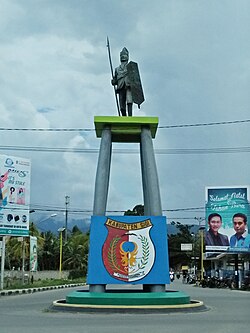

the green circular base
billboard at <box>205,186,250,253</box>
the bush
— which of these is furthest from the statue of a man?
the bush

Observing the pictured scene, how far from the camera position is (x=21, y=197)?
3078 centimetres

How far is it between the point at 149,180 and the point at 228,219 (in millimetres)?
21079

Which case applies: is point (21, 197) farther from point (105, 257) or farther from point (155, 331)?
point (155, 331)

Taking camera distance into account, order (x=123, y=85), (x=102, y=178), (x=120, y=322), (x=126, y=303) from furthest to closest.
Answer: (x=123, y=85) < (x=102, y=178) < (x=126, y=303) < (x=120, y=322)

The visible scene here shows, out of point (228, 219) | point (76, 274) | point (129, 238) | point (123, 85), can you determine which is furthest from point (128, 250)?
point (76, 274)

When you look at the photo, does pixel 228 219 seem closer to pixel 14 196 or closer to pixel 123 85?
pixel 14 196

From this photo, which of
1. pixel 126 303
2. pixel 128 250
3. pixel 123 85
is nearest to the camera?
pixel 126 303

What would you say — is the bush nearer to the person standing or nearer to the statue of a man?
the person standing

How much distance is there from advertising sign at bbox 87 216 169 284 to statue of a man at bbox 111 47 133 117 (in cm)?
395

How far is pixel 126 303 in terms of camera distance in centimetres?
1566

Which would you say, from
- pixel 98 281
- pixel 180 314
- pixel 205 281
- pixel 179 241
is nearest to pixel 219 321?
pixel 180 314

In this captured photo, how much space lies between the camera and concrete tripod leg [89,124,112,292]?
706 inches

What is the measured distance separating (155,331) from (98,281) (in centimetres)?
627


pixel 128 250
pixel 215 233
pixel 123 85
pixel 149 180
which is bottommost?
pixel 128 250
